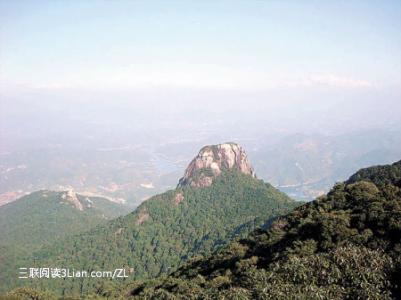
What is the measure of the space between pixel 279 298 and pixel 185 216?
83.0 meters

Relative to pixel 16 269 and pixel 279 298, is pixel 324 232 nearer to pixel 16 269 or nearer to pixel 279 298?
pixel 279 298

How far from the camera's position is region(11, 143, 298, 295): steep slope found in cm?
9281

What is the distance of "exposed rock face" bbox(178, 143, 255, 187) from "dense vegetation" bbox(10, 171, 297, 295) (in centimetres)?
246

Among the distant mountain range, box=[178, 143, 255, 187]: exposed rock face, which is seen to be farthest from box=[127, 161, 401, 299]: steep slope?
box=[178, 143, 255, 187]: exposed rock face

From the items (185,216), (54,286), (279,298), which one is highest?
(279,298)

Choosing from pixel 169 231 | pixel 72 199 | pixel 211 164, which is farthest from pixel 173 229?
pixel 72 199

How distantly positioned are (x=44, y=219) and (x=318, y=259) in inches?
4895

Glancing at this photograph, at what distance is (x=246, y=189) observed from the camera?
120562 mm

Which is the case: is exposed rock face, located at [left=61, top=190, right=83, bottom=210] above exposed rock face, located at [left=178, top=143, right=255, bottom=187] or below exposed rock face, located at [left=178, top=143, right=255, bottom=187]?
below

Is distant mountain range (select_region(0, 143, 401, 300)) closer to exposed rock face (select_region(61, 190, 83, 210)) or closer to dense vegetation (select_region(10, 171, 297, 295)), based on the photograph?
dense vegetation (select_region(10, 171, 297, 295))

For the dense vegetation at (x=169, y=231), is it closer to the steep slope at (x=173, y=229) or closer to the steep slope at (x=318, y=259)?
the steep slope at (x=173, y=229)

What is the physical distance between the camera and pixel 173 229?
355 feet

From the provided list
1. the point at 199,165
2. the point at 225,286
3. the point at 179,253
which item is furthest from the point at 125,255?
the point at 225,286

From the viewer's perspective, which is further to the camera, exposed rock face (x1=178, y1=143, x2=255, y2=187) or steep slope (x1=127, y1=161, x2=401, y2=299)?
exposed rock face (x1=178, y1=143, x2=255, y2=187)
